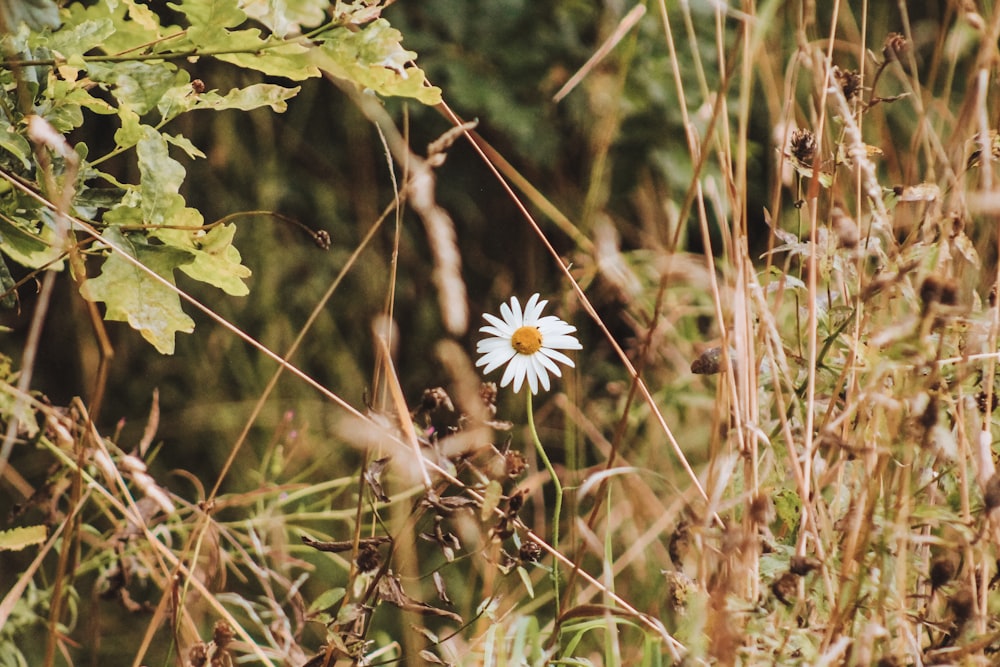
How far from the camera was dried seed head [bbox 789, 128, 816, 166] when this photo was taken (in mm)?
695

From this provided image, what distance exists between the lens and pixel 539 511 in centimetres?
142

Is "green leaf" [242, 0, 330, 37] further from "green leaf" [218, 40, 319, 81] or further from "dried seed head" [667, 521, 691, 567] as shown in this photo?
"dried seed head" [667, 521, 691, 567]

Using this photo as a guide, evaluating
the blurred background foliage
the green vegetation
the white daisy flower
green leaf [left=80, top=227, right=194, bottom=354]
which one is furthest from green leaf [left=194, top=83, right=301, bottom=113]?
the blurred background foliage

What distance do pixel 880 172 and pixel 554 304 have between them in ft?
2.26

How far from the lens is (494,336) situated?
4.02 ft

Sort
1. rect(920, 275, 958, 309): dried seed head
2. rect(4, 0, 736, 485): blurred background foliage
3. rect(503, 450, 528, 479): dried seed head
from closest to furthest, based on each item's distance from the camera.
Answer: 1. rect(920, 275, 958, 309): dried seed head
2. rect(503, 450, 528, 479): dried seed head
3. rect(4, 0, 736, 485): blurred background foliage

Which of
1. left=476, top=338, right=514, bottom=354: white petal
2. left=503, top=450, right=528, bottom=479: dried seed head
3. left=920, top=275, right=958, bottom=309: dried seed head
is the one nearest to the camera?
left=920, top=275, right=958, bottom=309: dried seed head

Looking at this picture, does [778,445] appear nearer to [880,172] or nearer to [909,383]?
[909,383]

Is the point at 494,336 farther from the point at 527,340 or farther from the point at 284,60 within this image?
the point at 284,60

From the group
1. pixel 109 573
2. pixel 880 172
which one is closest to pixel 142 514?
pixel 109 573

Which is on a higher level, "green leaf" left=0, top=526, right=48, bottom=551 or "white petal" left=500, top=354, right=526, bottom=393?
"white petal" left=500, top=354, right=526, bottom=393

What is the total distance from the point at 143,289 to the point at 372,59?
0.76 feet

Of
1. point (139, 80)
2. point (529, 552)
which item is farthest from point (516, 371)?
point (139, 80)

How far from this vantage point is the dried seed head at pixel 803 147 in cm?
70
